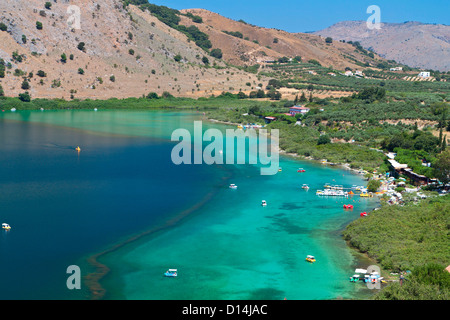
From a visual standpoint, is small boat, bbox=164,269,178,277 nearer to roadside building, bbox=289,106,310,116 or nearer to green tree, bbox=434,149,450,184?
green tree, bbox=434,149,450,184

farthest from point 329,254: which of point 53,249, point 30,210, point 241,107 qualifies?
point 241,107

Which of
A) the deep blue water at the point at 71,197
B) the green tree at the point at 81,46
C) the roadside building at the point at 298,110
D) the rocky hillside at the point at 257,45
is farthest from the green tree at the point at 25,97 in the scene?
the rocky hillside at the point at 257,45

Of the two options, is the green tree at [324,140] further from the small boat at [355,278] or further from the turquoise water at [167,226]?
the small boat at [355,278]

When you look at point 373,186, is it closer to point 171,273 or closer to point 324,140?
point 324,140

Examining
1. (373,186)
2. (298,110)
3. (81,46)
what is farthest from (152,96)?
(373,186)

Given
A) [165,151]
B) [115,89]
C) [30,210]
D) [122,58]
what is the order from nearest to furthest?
[30,210] → [165,151] → [115,89] → [122,58]

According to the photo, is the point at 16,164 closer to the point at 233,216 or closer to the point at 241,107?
the point at 233,216

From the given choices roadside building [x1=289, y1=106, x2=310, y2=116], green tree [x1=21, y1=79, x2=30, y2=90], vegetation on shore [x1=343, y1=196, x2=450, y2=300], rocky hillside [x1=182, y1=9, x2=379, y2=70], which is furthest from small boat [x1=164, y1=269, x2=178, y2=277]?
rocky hillside [x1=182, y1=9, x2=379, y2=70]
